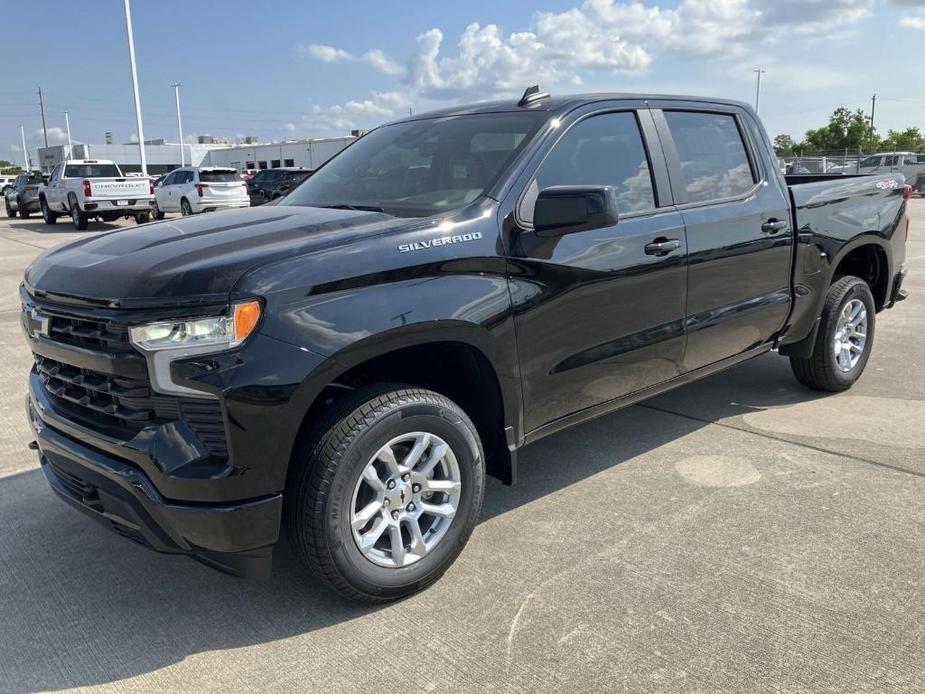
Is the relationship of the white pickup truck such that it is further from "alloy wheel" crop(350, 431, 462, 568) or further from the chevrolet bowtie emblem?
"alloy wheel" crop(350, 431, 462, 568)

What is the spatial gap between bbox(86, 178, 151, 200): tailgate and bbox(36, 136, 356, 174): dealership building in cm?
2601

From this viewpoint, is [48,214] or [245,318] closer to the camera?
[245,318]

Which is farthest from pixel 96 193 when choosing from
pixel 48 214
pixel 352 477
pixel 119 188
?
pixel 352 477

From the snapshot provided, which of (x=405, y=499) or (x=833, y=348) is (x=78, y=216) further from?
(x=405, y=499)

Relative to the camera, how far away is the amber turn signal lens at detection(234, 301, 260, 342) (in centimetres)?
255

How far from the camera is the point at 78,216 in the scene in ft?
71.7

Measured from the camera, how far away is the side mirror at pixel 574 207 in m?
3.13

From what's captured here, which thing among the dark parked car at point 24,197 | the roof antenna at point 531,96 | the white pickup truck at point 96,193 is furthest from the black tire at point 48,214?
the roof antenna at point 531,96

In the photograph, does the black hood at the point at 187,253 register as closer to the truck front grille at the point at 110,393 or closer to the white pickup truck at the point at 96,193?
the truck front grille at the point at 110,393

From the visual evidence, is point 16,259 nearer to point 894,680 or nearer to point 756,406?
point 756,406

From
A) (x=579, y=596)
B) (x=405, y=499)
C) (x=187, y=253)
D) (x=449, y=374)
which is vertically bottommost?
(x=579, y=596)

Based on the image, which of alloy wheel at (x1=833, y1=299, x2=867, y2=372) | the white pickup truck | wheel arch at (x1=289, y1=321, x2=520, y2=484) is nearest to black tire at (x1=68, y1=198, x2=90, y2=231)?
the white pickup truck

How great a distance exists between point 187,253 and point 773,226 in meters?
3.20

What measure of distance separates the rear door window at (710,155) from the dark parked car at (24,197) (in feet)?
95.3
